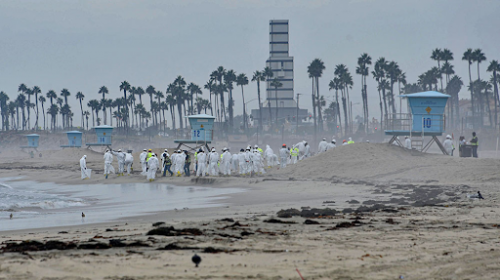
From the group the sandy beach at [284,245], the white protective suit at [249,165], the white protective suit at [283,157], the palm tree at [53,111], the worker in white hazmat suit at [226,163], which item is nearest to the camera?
the sandy beach at [284,245]

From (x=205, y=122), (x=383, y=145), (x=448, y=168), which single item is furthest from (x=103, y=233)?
(x=205, y=122)

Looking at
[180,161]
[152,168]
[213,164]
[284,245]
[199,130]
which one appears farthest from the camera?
[199,130]

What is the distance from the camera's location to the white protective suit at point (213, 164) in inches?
1249

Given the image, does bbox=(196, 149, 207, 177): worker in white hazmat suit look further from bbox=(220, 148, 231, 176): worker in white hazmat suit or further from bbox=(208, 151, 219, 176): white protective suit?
bbox=(220, 148, 231, 176): worker in white hazmat suit

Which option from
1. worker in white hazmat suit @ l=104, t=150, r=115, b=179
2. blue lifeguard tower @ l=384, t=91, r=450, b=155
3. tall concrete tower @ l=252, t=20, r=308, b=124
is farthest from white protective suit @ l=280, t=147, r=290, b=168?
tall concrete tower @ l=252, t=20, r=308, b=124

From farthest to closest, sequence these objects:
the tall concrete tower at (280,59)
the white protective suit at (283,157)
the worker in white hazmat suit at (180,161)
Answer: the tall concrete tower at (280,59) < the white protective suit at (283,157) < the worker in white hazmat suit at (180,161)

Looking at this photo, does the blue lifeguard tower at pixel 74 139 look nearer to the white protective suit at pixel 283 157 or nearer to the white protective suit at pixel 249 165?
the white protective suit at pixel 283 157

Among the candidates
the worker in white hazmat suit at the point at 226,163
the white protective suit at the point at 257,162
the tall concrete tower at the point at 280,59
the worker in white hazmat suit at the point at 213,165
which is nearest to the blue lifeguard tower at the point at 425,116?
the white protective suit at the point at 257,162

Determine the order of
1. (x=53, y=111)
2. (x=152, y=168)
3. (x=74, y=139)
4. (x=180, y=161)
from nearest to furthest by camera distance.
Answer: (x=152, y=168) < (x=180, y=161) < (x=74, y=139) < (x=53, y=111)

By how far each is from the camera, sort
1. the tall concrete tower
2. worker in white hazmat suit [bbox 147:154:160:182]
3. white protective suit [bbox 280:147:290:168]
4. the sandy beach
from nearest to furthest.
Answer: the sandy beach → worker in white hazmat suit [bbox 147:154:160:182] → white protective suit [bbox 280:147:290:168] → the tall concrete tower

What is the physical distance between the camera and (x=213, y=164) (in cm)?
3200

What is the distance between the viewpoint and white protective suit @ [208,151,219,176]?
31734 millimetres

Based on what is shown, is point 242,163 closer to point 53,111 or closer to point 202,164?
point 202,164

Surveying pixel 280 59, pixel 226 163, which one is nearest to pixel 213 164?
pixel 226 163
